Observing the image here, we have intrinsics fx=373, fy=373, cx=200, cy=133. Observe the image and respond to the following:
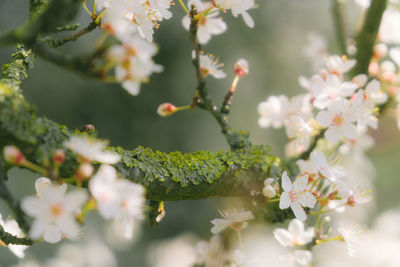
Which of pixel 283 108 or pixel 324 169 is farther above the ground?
pixel 283 108

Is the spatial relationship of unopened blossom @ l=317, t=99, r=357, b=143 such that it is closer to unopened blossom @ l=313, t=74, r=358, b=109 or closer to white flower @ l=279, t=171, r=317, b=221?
unopened blossom @ l=313, t=74, r=358, b=109

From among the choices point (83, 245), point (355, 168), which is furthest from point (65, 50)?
point (355, 168)

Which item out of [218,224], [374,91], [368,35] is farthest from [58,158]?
[368,35]

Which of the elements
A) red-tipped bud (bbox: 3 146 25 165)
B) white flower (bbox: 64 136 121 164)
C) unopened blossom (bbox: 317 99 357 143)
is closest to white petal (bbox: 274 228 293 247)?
unopened blossom (bbox: 317 99 357 143)

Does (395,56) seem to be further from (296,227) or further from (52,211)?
(52,211)

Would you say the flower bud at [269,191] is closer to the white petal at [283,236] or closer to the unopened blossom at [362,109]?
the white petal at [283,236]

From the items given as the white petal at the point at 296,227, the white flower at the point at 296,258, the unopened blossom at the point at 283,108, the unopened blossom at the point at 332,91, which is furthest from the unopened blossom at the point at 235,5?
the white flower at the point at 296,258
